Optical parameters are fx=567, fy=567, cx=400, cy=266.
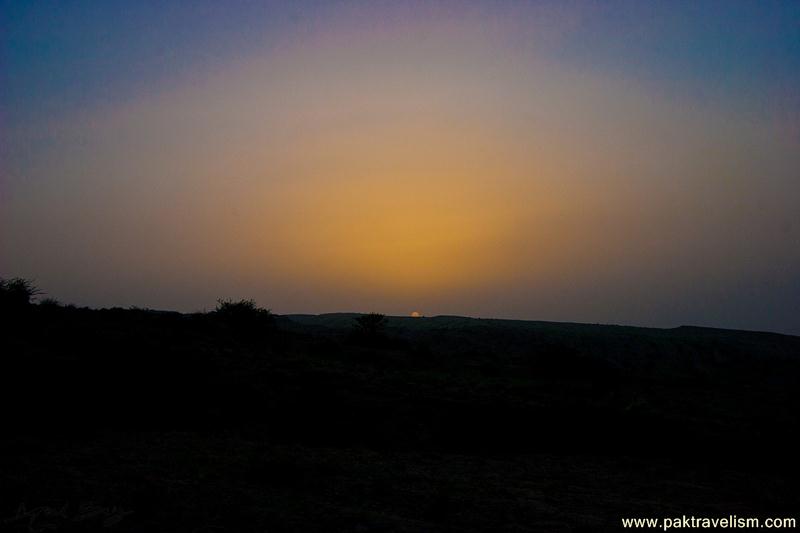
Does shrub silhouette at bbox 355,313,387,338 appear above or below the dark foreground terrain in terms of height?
above

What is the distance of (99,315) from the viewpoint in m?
26.1

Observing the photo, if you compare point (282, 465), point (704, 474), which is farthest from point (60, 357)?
point (704, 474)

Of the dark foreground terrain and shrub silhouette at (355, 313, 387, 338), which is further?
Result: shrub silhouette at (355, 313, 387, 338)

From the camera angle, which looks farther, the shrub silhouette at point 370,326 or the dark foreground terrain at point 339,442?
the shrub silhouette at point 370,326

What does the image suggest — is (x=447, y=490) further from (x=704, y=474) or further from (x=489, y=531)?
(x=704, y=474)

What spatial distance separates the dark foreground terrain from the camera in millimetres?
7746

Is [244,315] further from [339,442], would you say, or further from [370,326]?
[339,442]

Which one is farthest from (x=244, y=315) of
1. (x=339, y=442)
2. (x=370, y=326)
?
(x=339, y=442)

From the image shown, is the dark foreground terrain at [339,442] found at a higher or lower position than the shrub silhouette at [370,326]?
lower

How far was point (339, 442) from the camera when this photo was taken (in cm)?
1293

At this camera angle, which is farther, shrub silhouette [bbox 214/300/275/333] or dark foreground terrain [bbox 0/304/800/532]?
shrub silhouette [bbox 214/300/275/333]

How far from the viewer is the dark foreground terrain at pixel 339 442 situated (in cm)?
775

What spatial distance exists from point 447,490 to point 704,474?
5.68 m

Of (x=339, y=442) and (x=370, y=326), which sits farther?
(x=370, y=326)
